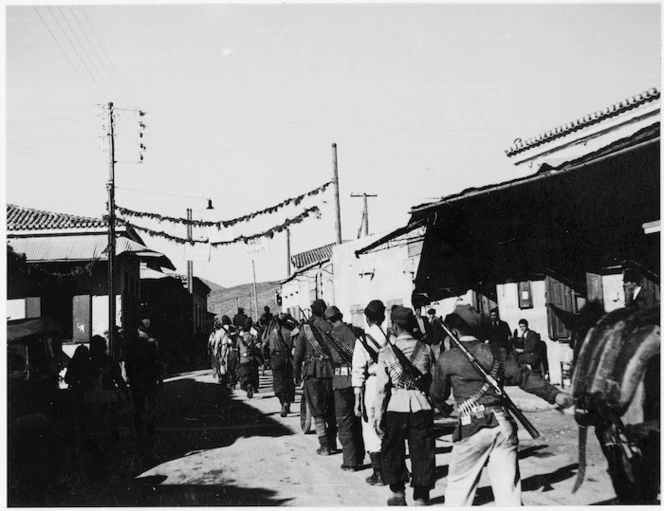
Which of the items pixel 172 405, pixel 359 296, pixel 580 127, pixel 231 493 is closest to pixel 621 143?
pixel 231 493

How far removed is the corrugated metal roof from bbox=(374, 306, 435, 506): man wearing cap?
16.8 metres

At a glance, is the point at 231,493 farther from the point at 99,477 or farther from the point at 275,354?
the point at 275,354

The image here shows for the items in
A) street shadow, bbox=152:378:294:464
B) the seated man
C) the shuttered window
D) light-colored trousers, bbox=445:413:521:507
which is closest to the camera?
light-colored trousers, bbox=445:413:521:507

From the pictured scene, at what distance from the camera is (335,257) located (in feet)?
92.5

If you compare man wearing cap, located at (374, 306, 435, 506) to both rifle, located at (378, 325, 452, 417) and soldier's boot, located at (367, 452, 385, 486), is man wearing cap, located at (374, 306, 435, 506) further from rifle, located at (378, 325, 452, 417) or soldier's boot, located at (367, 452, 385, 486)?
soldier's boot, located at (367, 452, 385, 486)

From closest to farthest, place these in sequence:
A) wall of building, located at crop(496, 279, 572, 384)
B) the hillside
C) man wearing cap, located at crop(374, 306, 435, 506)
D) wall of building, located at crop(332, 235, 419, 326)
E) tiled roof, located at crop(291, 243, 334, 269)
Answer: man wearing cap, located at crop(374, 306, 435, 506) < wall of building, located at crop(496, 279, 572, 384) < wall of building, located at crop(332, 235, 419, 326) < tiled roof, located at crop(291, 243, 334, 269) < the hillside

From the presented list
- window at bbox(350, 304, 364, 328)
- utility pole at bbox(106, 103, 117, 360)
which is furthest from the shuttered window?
window at bbox(350, 304, 364, 328)

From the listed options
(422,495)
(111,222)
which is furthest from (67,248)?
(422,495)

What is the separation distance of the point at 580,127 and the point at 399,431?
1529 cm

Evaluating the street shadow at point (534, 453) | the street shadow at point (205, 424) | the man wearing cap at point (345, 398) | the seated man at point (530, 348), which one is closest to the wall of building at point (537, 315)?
the seated man at point (530, 348)

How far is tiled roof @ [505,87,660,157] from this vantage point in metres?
15.3

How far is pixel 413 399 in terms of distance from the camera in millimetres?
5277

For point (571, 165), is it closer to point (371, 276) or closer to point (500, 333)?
point (500, 333)

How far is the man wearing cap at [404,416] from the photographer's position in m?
5.21
